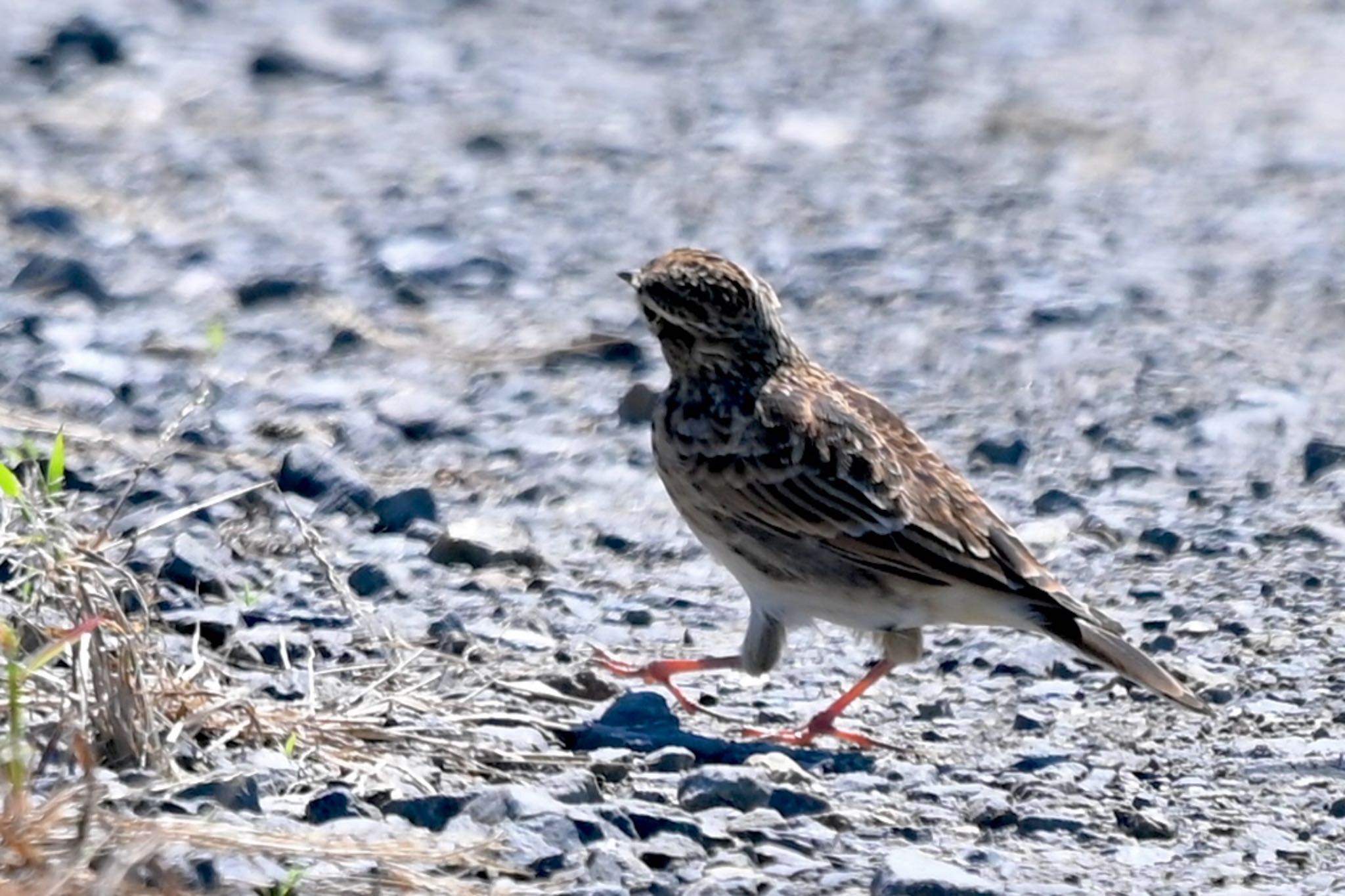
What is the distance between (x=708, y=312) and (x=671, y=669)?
117 centimetres

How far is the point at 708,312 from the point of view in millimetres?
7668

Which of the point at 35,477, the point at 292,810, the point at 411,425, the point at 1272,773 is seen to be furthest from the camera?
the point at 411,425

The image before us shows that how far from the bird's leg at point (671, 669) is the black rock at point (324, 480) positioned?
149 cm

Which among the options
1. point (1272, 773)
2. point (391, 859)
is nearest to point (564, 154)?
point (1272, 773)

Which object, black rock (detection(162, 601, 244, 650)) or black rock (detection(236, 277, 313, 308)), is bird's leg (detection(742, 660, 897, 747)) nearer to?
black rock (detection(162, 601, 244, 650))

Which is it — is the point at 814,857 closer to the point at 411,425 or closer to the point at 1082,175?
the point at 411,425

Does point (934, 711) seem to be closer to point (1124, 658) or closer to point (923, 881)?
point (1124, 658)

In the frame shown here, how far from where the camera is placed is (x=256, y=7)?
51.2 ft

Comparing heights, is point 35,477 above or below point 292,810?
above

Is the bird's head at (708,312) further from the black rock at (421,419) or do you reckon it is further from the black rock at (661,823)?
the black rock at (661,823)

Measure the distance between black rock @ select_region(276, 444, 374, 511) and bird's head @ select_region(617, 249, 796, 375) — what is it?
1267 mm

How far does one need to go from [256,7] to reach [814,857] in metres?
10.9

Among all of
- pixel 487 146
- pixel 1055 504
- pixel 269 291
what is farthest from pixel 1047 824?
pixel 487 146

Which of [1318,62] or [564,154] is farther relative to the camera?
[1318,62]
